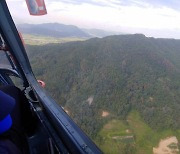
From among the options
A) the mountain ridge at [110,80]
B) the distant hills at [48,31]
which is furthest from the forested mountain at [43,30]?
the mountain ridge at [110,80]

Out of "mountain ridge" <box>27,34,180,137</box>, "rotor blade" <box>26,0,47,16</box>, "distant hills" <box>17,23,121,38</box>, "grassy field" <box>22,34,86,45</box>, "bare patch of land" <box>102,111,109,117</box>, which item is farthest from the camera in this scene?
"mountain ridge" <box>27,34,180,137</box>

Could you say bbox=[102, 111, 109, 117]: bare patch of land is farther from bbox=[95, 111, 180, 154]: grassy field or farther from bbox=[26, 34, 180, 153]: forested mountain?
bbox=[95, 111, 180, 154]: grassy field

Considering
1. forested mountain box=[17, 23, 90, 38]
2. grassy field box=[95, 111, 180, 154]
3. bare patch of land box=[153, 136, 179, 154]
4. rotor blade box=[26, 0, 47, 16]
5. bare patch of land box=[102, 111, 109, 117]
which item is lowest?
bare patch of land box=[153, 136, 179, 154]

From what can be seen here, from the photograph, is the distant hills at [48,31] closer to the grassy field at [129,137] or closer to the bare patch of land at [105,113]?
the bare patch of land at [105,113]

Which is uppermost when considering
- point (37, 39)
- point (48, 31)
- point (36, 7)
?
point (36, 7)

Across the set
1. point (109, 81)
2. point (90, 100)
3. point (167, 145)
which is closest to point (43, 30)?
point (90, 100)

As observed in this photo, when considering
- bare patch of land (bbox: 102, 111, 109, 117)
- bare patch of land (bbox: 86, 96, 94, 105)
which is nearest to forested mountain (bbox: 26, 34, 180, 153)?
bare patch of land (bbox: 86, 96, 94, 105)

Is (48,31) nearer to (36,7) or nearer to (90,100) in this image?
(90,100)
